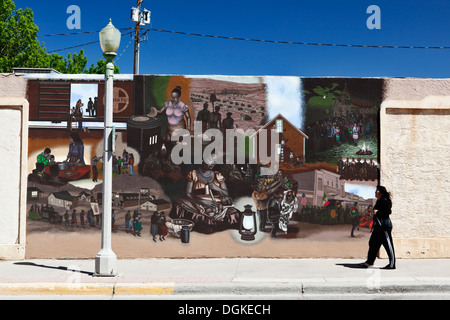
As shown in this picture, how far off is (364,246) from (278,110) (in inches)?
132

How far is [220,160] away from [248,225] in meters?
1.48

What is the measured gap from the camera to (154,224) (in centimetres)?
1081

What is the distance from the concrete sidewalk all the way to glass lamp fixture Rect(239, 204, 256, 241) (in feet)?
2.71

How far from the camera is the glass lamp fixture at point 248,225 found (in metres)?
10.8

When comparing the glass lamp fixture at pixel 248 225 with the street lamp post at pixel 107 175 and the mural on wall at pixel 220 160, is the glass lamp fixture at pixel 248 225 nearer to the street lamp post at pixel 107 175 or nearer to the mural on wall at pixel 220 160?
→ the mural on wall at pixel 220 160

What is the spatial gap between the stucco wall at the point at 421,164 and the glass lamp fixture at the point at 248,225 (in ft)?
9.17

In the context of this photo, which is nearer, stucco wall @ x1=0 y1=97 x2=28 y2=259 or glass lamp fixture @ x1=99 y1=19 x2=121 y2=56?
glass lamp fixture @ x1=99 y1=19 x2=121 y2=56

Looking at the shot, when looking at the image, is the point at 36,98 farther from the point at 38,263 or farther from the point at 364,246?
the point at 364,246

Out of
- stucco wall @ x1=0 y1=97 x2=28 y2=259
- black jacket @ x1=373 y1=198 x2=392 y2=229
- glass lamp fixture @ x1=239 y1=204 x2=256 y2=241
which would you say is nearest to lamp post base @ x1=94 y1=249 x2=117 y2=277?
stucco wall @ x1=0 y1=97 x2=28 y2=259

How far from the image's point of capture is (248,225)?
10.8m

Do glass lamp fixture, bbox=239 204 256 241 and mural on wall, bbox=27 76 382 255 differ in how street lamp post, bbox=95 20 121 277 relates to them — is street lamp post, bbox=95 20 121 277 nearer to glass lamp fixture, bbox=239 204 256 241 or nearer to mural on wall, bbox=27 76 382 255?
mural on wall, bbox=27 76 382 255

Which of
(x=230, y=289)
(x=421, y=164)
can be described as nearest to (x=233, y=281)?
(x=230, y=289)

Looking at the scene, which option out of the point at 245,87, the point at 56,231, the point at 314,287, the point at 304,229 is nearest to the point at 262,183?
the point at 304,229

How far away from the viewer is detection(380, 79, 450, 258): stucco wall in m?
10.7
